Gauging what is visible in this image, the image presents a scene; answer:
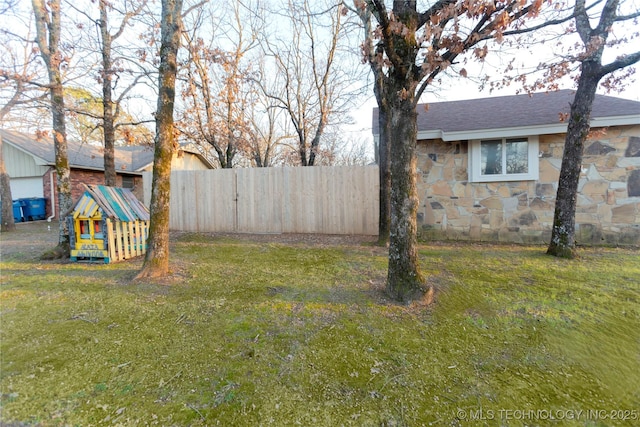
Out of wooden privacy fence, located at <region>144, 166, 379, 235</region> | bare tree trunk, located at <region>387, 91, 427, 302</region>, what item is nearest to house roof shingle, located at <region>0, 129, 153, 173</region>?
wooden privacy fence, located at <region>144, 166, 379, 235</region>

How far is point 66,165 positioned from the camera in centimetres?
554

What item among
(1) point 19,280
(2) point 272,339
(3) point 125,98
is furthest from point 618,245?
(3) point 125,98

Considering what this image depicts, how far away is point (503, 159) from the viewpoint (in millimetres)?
7043

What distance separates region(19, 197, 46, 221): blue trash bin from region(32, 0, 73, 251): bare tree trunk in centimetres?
1029

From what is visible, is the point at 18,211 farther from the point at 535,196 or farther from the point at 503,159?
the point at 535,196

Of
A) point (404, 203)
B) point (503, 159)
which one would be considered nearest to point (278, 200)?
point (404, 203)

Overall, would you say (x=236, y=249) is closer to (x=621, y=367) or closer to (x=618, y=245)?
(x=621, y=367)

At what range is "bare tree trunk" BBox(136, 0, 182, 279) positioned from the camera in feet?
13.9

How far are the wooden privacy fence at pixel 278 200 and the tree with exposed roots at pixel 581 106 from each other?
3.93 meters

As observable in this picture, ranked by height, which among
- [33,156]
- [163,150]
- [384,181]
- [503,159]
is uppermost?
[33,156]

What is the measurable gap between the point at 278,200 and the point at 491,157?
576cm

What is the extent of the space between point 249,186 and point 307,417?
760cm

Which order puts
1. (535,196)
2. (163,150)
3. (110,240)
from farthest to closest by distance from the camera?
(535,196), (110,240), (163,150)

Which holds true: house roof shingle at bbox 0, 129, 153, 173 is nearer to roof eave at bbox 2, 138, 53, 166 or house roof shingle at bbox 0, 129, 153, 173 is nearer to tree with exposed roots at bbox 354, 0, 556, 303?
roof eave at bbox 2, 138, 53, 166
